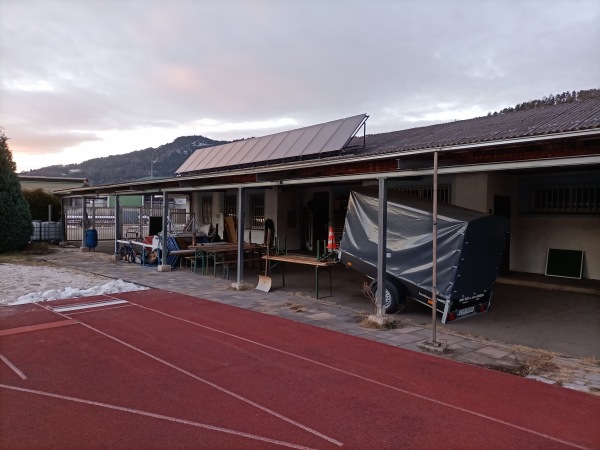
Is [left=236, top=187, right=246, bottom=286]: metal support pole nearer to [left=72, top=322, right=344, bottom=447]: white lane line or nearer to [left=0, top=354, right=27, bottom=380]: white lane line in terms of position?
[left=72, top=322, right=344, bottom=447]: white lane line

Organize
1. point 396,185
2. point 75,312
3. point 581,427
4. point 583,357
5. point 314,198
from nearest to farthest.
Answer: point 581,427, point 583,357, point 75,312, point 396,185, point 314,198

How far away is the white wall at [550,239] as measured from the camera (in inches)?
468

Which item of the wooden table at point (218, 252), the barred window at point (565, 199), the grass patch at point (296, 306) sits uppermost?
the barred window at point (565, 199)

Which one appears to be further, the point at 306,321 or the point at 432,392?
the point at 306,321

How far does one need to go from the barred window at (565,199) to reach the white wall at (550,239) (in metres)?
0.25

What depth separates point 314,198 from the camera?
18609mm

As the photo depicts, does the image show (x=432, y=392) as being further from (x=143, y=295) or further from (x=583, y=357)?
(x=143, y=295)

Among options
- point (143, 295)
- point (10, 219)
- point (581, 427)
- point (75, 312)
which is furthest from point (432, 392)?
point (10, 219)

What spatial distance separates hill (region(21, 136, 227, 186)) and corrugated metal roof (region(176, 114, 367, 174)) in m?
74.7

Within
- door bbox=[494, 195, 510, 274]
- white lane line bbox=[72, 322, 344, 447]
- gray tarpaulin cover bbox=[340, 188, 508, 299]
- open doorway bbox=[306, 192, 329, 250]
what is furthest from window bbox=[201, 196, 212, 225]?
white lane line bbox=[72, 322, 344, 447]

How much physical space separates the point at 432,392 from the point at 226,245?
1069 cm

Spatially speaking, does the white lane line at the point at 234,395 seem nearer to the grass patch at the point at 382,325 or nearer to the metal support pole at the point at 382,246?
the grass patch at the point at 382,325

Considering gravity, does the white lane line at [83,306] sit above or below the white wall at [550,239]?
below

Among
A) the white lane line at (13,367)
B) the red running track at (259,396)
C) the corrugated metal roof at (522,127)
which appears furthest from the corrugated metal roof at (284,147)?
the white lane line at (13,367)
